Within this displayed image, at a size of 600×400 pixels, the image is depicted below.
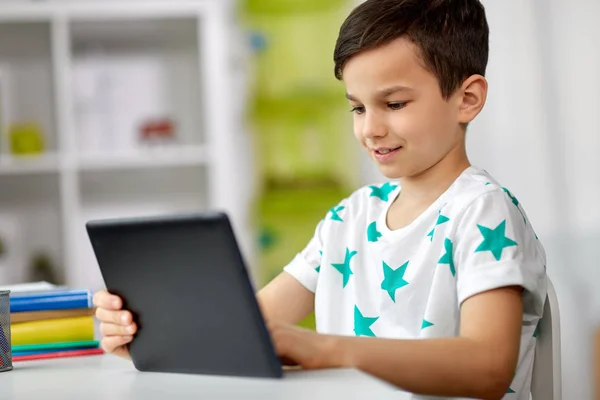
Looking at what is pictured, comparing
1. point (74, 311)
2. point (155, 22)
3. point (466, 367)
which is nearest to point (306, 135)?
point (155, 22)

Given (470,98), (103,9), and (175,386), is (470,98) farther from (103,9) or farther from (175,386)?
(103,9)

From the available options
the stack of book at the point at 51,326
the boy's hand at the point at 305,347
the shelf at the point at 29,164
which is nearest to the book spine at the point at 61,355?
the stack of book at the point at 51,326

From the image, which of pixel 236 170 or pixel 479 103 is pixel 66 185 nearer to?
pixel 236 170

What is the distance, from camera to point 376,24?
3.70 ft

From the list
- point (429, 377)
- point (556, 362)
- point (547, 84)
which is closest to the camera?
point (429, 377)

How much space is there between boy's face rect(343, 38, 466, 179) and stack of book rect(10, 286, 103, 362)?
1.46ft

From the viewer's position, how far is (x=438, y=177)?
117cm

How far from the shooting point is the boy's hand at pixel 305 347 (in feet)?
2.89

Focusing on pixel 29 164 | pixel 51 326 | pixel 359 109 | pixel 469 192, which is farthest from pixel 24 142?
pixel 469 192

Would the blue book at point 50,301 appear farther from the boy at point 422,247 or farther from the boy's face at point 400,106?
the boy's face at point 400,106

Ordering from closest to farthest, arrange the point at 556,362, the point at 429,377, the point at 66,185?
1. the point at 429,377
2. the point at 556,362
3. the point at 66,185

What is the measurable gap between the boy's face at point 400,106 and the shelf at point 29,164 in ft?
8.12

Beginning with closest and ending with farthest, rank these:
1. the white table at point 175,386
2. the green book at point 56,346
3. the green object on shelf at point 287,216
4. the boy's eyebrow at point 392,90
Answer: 1. the white table at point 175,386
2. the boy's eyebrow at point 392,90
3. the green book at point 56,346
4. the green object on shelf at point 287,216

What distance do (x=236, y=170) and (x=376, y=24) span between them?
8.30 feet
